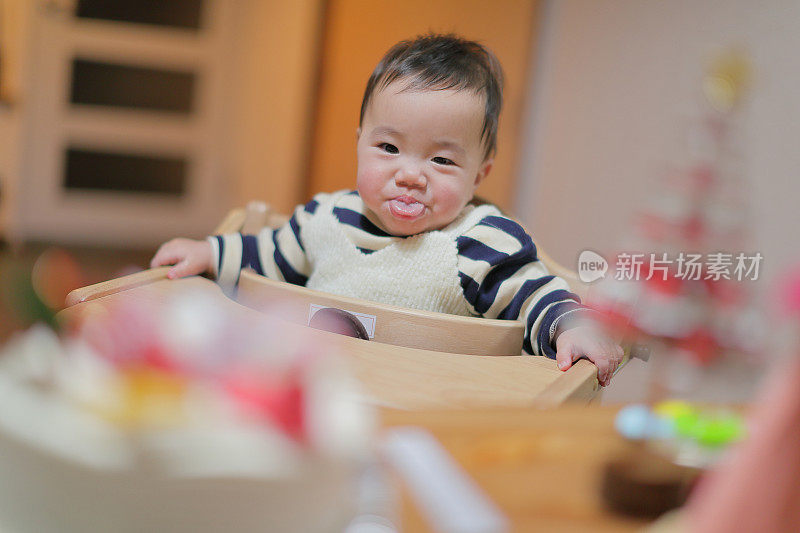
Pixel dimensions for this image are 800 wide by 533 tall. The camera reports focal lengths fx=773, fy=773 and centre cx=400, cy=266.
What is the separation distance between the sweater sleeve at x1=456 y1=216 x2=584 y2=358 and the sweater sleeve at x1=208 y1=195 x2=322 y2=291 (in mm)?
231

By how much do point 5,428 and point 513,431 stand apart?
196 mm

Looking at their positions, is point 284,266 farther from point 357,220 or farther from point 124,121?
point 124,121

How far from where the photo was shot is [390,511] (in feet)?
Answer: 1.01

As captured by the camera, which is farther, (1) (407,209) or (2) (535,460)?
(1) (407,209)

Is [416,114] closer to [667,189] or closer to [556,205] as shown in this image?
[667,189]

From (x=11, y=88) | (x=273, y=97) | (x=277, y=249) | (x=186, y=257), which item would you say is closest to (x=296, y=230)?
(x=277, y=249)

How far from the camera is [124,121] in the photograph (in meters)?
3.04

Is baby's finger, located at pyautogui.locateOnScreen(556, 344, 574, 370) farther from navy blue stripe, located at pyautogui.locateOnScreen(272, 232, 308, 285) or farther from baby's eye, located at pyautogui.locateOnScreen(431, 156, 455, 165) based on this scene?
navy blue stripe, located at pyautogui.locateOnScreen(272, 232, 308, 285)

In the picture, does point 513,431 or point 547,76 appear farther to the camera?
point 547,76

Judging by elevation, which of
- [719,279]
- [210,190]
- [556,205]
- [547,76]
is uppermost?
[547,76]

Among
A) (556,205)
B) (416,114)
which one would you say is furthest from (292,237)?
(556,205)

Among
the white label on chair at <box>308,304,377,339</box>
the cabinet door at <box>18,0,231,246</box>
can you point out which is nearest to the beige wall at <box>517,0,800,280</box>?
the white label on chair at <box>308,304,377,339</box>

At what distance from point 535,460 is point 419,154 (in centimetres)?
56

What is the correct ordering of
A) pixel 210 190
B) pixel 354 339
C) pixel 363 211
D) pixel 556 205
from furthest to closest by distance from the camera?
pixel 210 190
pixel 556 205
pixel 363 211
pixel 354 339
